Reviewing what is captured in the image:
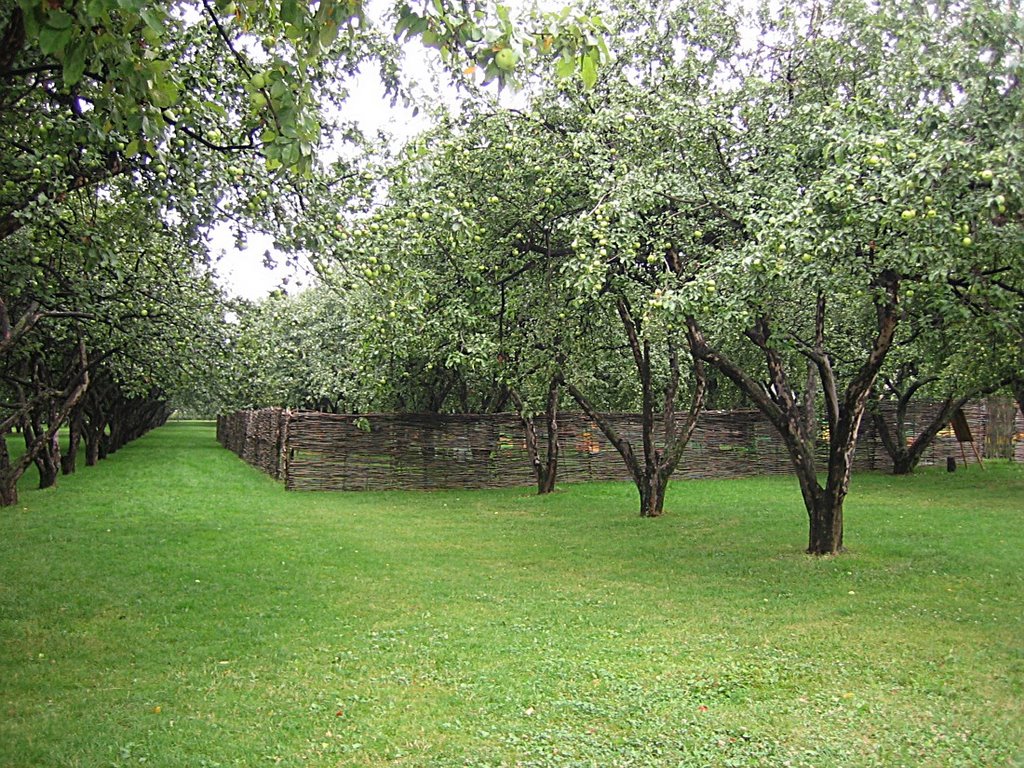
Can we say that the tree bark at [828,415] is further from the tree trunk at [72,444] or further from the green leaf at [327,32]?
the tree trunk at [72,444]

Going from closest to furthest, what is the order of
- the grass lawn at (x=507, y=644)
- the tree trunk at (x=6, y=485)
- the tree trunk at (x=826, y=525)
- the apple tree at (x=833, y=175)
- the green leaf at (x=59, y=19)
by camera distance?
the green leaf at (x=59, y=19), the grass lawn at (x=507, y=644), the apple tree at (x=833, y=175), the tree trunk at (x=826, y=525), the tree trunk at (x=6, y=485)

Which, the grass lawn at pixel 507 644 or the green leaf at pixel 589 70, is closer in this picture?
the green leaf at pixel 589 70

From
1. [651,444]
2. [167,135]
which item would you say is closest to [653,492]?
[651,444]

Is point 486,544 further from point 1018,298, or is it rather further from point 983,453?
point 983,453

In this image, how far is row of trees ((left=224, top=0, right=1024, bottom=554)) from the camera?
770 centimetres

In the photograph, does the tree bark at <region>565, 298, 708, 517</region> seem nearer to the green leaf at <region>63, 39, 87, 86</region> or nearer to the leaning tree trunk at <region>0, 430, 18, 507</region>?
the leaning tree trunk at <region>0, 430, 18, 507</region>

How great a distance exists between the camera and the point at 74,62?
4047mm

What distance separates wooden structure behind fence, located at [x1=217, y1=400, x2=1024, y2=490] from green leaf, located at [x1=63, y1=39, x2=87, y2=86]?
1591 centimetres

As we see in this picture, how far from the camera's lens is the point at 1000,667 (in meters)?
6.58

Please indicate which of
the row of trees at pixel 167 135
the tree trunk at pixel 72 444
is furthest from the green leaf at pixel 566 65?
the tree trunk at pixel 72 444

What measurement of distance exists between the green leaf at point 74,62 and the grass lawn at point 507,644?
3.46 m

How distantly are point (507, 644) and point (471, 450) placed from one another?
1498cm

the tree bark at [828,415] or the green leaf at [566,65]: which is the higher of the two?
the green leaf at [566,65]

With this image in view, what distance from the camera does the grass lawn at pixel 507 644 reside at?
16.8 ft
